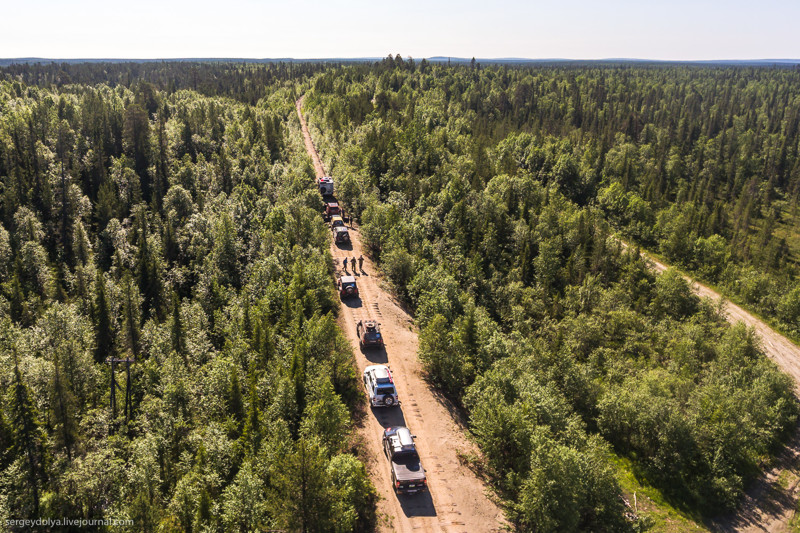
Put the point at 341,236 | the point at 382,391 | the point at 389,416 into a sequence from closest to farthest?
the point at 389,416 < the point at 382,391 < the point at 341,236

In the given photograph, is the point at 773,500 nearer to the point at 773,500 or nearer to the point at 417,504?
the point at 773,500

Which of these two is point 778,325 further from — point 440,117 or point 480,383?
point 440,117

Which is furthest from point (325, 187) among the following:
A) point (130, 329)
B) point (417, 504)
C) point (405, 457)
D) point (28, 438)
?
point (417, 504)

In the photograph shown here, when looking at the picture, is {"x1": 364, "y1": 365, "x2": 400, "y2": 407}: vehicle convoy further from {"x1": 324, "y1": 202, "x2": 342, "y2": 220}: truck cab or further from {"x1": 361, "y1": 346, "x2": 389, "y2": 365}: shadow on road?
{"x1": 324, "y1": 202, "x2": 342, "y2": 220}: truck cab

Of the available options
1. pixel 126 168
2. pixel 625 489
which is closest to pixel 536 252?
pixel 625 489

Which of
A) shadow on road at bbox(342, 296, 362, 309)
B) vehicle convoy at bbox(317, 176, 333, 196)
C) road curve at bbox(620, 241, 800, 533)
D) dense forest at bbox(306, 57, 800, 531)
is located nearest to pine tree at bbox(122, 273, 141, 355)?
shadow on road at bbox(342, 296, 362, 309)

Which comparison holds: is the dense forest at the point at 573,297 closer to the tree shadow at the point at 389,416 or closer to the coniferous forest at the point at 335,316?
the coniferous forest at the point at 335,316
